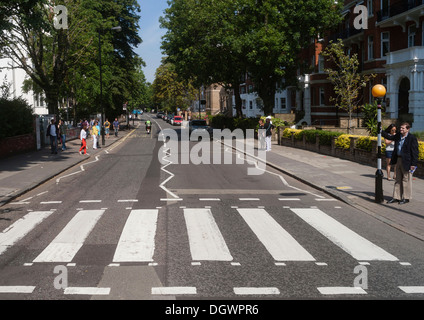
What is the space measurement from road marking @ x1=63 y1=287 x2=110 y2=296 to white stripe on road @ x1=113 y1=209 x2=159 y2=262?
1.16 meters

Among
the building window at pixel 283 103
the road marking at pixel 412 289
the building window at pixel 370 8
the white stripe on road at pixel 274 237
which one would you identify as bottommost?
the road marking at pixel 412 289

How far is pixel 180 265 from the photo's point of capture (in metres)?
6.62

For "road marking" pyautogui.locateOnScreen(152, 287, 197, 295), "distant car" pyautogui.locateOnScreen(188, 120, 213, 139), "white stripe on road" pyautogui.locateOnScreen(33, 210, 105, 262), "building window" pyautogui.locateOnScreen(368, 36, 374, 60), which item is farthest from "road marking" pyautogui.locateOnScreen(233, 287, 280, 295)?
"distant car" pyautogui.locateOnScreen(188, 120, 213, 139)

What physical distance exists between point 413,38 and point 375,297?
30.4 metres

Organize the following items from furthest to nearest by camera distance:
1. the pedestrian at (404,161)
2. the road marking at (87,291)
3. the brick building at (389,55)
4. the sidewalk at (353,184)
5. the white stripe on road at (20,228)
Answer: the brick building at (389,55) < the pedestrian at (404,161) < the sidewalk at (353,184) < the white stripe on road at (20,228) < the road marking at (87,291)

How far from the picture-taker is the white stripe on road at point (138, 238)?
7035 mm

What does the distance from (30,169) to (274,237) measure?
13.5 metres

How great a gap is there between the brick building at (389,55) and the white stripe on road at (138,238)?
24.7m

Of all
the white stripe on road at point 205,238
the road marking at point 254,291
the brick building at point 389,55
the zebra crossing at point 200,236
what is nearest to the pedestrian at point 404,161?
the zebra crossing at point 200,236

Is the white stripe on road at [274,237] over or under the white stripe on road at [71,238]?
under

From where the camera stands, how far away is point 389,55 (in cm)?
3134

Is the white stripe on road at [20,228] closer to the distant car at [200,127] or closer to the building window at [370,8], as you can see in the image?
the distant car at [200,127]

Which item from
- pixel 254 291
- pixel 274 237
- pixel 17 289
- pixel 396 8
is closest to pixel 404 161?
pixel 274 237

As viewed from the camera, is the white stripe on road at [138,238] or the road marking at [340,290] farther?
the white stripe on road at [138,238]
